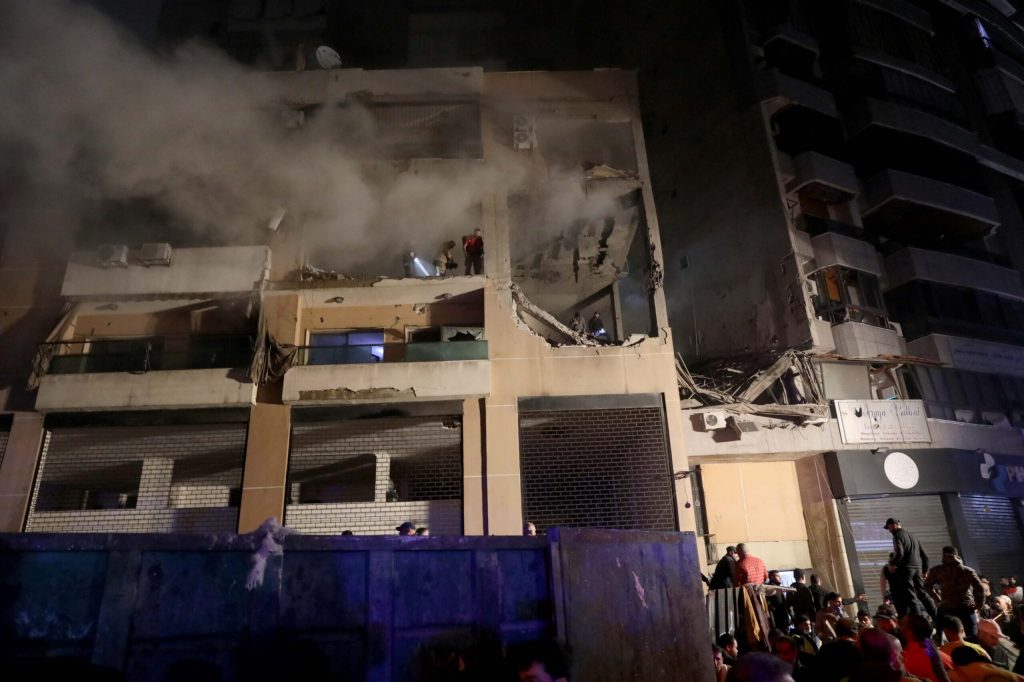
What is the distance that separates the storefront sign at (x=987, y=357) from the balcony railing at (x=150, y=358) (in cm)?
1958

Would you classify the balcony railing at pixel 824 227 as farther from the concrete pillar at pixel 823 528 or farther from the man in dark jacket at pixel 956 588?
the man in dark jacket at pixel 956 588

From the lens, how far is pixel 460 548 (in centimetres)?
379

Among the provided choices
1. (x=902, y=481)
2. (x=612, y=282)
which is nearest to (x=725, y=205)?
(x=612, y=282)

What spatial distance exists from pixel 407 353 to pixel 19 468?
8.54 meters

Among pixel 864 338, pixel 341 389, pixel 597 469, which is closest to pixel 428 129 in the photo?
pixel 341 389

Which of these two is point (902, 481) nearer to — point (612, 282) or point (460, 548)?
point (612, 282)

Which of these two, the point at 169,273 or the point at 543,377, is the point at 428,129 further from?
the point at 543,377

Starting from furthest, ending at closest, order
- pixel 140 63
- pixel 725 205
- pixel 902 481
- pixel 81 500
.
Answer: pixel 725 205 → pixel 81 500 → pixel 902 481 → pixel 140 63

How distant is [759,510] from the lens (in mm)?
14578

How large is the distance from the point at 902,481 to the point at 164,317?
61.4 ft

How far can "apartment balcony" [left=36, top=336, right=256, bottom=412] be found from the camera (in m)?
12.3

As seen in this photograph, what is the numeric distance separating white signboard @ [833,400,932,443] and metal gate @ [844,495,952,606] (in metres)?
1.53

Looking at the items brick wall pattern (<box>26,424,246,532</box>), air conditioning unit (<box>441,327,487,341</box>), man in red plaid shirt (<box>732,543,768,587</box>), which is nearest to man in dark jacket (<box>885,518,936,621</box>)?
man in red plaid shirt (<box>732,543,768,587</box>)

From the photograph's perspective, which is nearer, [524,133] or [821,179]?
[524,133]
